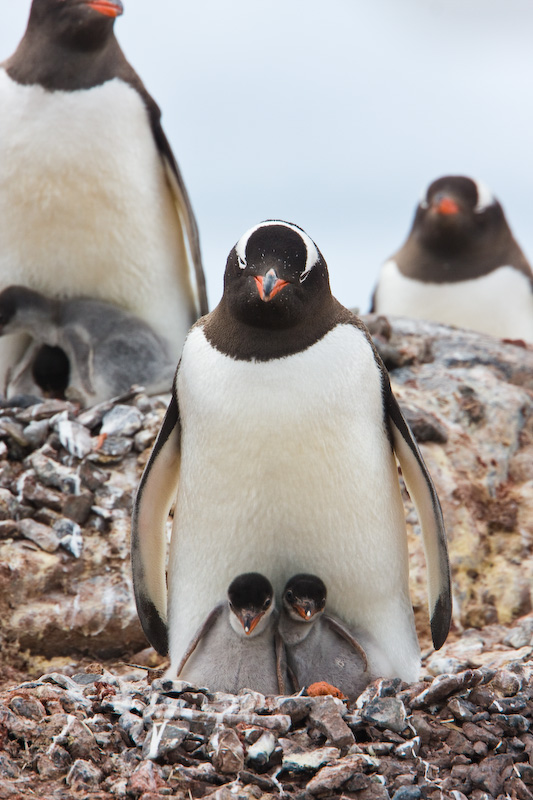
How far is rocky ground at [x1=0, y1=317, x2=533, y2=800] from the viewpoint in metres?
2.76

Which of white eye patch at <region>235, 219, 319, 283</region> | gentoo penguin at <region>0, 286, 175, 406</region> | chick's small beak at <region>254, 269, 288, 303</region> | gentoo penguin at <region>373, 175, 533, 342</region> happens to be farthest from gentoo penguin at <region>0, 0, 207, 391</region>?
gentoo penguin at <region>373, 175, 533, 342</region>

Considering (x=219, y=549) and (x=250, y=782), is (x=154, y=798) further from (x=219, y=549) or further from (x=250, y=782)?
(x=219, y=549)

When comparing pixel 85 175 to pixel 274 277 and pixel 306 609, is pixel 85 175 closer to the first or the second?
pixel 274 277

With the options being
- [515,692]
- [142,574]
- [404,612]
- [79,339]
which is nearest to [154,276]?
[79,339]

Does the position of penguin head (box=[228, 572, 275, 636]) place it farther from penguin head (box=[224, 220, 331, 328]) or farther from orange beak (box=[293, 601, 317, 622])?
penguin head (box=[224, 220, 331, 328])

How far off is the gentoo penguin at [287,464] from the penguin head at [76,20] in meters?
2.51

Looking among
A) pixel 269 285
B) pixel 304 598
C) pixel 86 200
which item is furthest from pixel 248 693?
pixel 86 200

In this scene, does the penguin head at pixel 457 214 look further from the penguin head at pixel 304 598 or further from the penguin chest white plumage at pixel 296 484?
the penguin head at pixel 304 598

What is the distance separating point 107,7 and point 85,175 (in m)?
0.89

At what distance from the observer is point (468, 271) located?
8.55 metres

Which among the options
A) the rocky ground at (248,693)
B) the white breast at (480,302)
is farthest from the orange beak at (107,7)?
the white breast at (480,302)

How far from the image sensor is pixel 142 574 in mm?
3734

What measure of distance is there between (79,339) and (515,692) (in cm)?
327

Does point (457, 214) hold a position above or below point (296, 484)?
below
